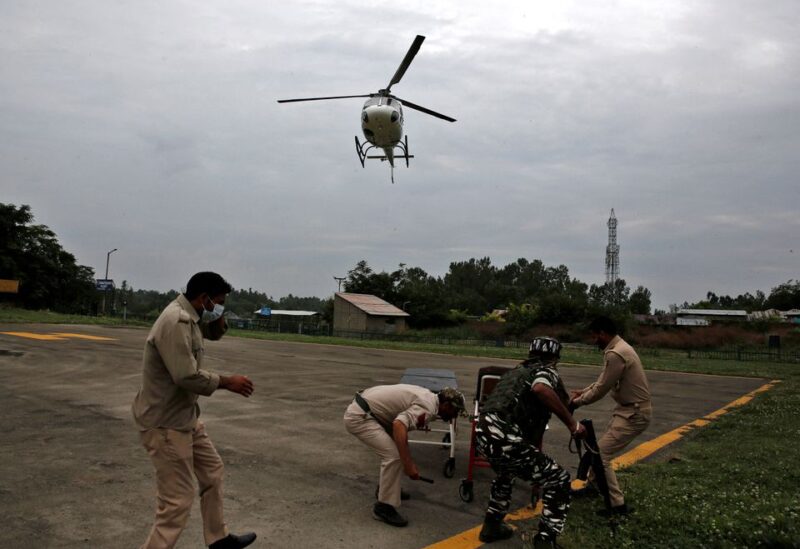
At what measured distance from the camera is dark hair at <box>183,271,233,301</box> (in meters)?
4.02

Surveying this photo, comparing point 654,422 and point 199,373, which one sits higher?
point 199,373

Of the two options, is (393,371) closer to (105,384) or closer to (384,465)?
(105,384)

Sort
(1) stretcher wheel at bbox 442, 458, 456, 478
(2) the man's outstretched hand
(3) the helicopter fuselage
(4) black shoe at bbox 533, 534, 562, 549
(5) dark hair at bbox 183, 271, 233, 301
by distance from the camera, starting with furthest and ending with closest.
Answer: (3) the helicopter fuselage, (1) stretcher wheel at bbox 442, 458, 456, 478, (4) black shoe at bbox 533, 534, 562, 549, (5) dark hair at bbox 183, 271, 233, 301, (2) the man's outstretched hand

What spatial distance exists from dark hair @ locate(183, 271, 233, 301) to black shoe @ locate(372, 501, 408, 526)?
2399 mm

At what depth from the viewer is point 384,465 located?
16.7ft

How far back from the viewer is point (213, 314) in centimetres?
420

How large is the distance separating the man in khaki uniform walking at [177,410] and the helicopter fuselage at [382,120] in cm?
1819

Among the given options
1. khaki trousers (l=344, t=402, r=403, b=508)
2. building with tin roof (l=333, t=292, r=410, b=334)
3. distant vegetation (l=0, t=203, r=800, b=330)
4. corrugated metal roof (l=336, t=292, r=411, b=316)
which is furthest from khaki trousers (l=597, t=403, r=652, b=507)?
corrugated metal roof (l=336, t=292, r=411, b=316)

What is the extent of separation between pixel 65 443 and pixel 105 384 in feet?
18.3

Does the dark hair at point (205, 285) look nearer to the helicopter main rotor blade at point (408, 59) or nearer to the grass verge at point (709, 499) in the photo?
the grass verge at point (709, 499)

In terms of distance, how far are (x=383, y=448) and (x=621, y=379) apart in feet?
8.22

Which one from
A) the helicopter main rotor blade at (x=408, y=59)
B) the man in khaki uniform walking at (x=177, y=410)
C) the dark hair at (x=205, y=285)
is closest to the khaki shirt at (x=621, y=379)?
the man in khaki uniform walking at (x=177, y=410)

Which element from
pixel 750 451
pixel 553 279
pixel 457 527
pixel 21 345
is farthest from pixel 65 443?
pixel 553 279

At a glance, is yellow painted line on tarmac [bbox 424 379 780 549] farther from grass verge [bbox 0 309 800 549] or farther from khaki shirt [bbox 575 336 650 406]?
khaki shirt [bbox 575 336 650 406]
